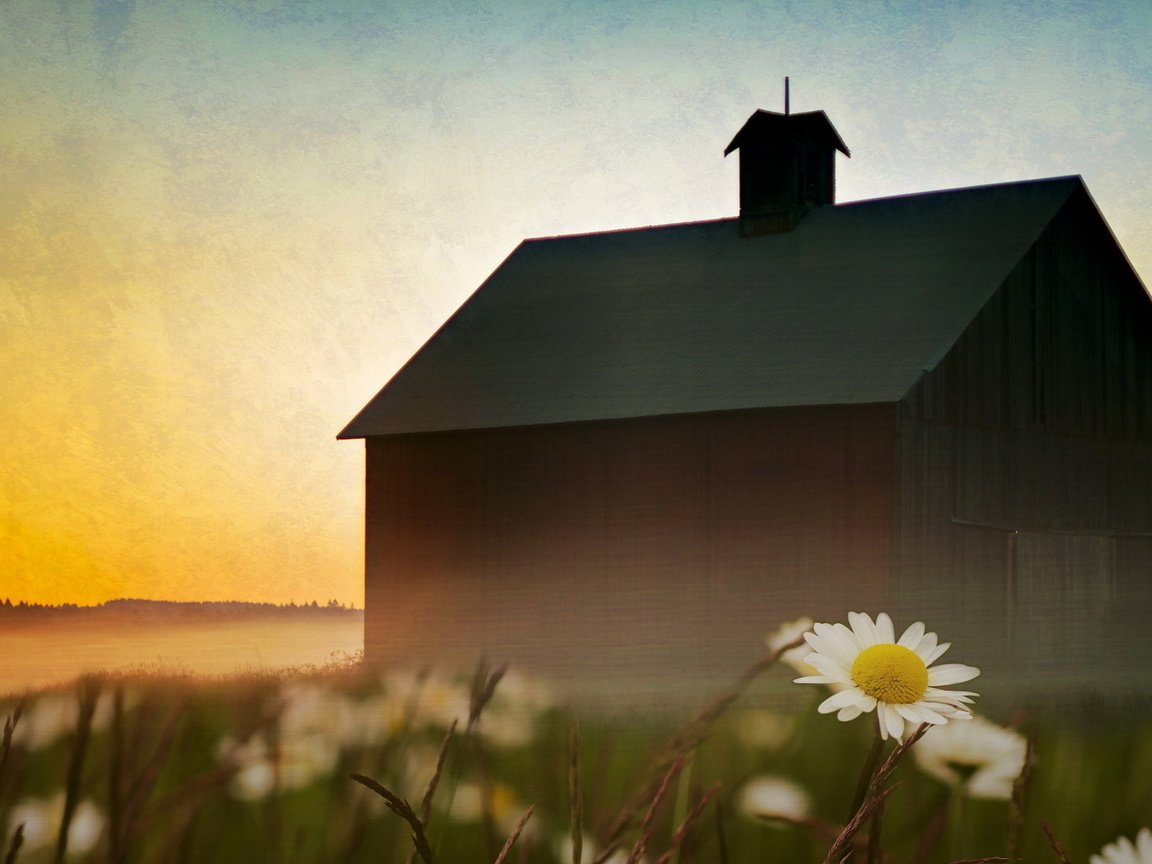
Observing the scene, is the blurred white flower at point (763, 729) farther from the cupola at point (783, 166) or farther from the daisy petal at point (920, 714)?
the cupola at point (783, 166)

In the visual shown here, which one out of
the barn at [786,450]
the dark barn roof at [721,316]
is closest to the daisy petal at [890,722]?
the barn at [786,450]

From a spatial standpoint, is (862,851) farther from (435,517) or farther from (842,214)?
(842,214)

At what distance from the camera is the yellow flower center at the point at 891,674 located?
1.48m

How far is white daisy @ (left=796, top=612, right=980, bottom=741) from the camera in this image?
1436 millimetres

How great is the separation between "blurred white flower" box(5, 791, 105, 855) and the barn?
1140 centimetres

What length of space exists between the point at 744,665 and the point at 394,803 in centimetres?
1331

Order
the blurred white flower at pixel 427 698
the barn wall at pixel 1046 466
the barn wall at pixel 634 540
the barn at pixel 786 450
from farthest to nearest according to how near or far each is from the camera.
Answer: the barn wall at pixel 1046 466 < the barn at pixel 786 450 < the barn wall at pixel 634 540 < the blurred white flower at pixel 427 698

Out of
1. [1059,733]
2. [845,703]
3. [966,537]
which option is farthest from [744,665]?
[845,703]

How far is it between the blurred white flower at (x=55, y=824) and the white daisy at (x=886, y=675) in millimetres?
950

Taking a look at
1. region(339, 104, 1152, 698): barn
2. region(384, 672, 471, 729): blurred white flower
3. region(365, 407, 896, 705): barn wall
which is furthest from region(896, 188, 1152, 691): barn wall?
region(384, 672, 471, 729): blurred white flower

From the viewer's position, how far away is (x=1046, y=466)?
16.2 meters

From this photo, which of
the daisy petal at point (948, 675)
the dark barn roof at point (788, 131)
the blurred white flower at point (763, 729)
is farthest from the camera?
the dark barn roof at point (788, 131)

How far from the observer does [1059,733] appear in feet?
7.70

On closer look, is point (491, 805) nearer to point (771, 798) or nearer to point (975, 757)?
point (771, 798)
